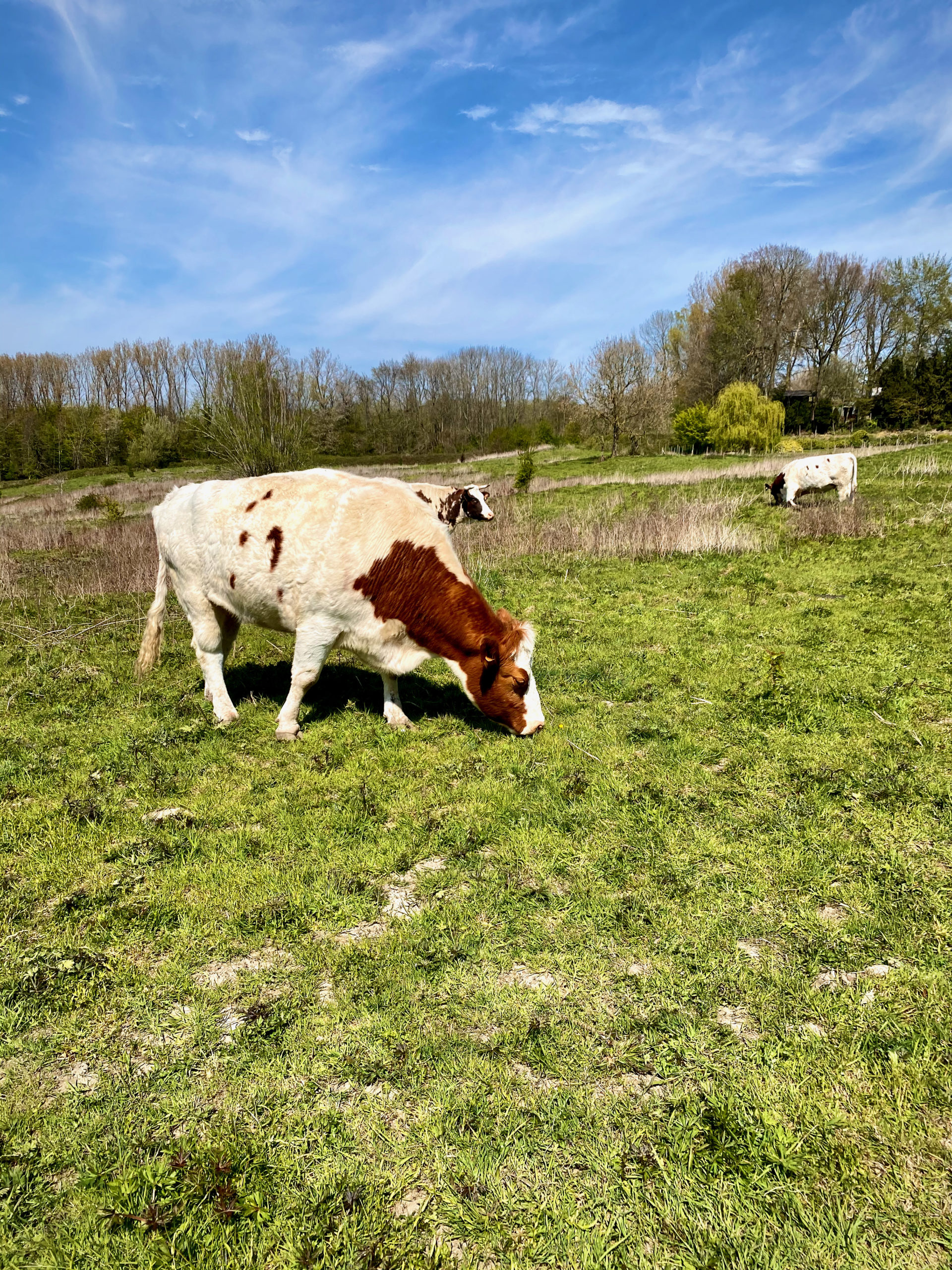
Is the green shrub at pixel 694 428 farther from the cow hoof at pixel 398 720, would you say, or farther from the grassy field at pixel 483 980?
the cow hoof at pixel 398 720

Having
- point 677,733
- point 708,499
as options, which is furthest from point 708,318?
point 677,733

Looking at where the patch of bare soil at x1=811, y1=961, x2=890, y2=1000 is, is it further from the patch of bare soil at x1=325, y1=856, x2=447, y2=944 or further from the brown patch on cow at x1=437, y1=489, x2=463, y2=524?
the brown patch on cow at x1=437, y1=489, x2=463, y2=524

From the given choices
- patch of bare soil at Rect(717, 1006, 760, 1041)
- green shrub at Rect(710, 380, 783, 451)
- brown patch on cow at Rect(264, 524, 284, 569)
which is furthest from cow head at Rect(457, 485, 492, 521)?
green shrub at Rect(710, 380, 783, 451)

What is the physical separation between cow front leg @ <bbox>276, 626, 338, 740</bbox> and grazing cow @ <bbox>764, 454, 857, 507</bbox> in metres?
17.9

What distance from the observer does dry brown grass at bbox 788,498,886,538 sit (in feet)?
50.6

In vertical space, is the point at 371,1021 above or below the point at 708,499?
below

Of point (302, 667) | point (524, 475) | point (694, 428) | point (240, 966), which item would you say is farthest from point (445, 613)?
point (694, 428)

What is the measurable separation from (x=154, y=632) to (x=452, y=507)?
36.8 ft

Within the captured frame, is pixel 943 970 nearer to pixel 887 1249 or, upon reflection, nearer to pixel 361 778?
pixel 887 1249

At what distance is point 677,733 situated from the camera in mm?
6340

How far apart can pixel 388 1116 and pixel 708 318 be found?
7289cm

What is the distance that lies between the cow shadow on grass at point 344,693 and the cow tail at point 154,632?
0.89 metres

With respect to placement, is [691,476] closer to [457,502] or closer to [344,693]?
[457,502]

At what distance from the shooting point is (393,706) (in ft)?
22.5
